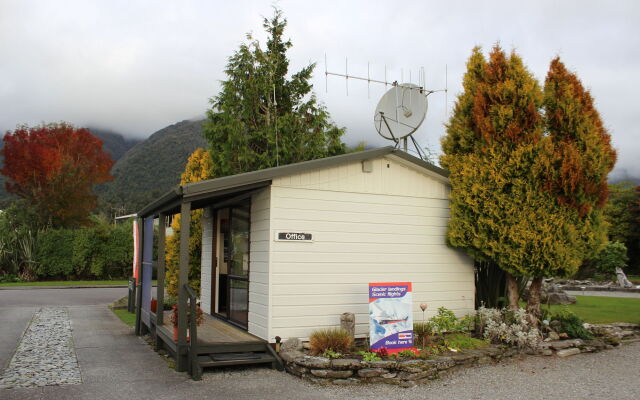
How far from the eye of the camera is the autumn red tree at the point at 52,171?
2595cm

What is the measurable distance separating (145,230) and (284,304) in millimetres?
4320

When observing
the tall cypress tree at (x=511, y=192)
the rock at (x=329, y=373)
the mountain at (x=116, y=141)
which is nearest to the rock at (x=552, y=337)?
the tall cypress tree at (x=511, y=192)

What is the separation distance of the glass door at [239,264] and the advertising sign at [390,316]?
218 cm

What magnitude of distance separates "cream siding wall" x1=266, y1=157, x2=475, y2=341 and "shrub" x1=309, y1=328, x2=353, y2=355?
1.33ft

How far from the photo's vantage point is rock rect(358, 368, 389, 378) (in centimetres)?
658

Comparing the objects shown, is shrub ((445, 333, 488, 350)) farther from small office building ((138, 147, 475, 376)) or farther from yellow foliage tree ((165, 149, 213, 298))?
yellow foliage tree ((165, 149, 213, 298))

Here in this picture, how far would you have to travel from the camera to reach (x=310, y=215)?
780cm

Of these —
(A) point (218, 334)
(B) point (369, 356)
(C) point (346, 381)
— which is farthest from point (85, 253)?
(C) point (346, 381)

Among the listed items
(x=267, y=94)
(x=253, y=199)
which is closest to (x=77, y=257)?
(x=267, y=94)

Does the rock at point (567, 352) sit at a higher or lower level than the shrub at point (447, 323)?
lower

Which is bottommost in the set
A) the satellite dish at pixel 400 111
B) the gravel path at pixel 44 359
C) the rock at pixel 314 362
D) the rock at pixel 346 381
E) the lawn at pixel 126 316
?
the lawn at pixel 126 316

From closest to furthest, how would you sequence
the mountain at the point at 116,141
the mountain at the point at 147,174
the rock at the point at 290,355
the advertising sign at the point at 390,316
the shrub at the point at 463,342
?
the rock at the point at 290,355, the advertising sign at the point at 390,316, the shrub at the point at 463,342, the mountain at the point at 147,174, the mountain at the point at 116,141

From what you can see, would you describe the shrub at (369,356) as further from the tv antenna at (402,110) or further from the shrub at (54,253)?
the shrub at (54,253)

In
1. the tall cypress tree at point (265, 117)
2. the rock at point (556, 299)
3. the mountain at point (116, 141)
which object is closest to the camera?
the rock at point (556, 299)
